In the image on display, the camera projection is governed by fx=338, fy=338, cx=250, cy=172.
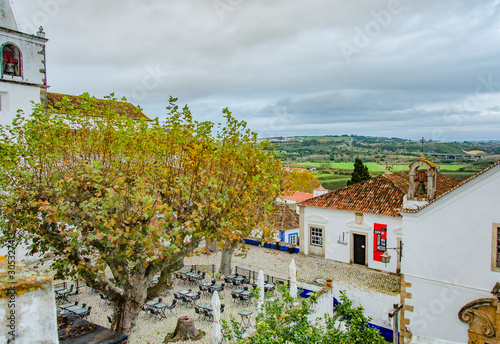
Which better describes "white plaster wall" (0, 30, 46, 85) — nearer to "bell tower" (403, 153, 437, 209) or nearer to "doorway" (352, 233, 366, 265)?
"doorway" (352, 233, 366, 265)

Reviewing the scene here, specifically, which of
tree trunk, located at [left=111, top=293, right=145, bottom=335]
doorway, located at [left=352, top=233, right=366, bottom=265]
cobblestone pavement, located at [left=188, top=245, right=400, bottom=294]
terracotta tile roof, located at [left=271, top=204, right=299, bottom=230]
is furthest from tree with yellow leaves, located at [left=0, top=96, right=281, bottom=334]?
terracotta tile roof, located at [left=271, top=204, right=299, bottom=230]

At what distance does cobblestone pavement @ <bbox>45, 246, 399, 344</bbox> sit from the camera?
12419 millimetres

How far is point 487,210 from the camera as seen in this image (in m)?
11.3

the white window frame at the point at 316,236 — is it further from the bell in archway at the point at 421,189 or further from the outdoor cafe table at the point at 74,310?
the outdoor cafe table at the point at 74,310

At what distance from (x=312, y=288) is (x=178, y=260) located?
27.3 feet

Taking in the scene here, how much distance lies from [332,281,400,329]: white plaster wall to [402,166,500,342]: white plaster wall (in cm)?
144

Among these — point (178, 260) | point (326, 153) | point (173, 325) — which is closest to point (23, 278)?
point (178, 260)

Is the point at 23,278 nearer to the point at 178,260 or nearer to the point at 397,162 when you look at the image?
the point at 178,260

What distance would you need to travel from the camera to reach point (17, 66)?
18031 millimetres

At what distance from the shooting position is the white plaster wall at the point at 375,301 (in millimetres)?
14205

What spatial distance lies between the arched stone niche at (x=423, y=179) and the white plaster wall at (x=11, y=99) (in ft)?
64.9

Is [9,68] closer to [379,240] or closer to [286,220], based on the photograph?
Answer: [286,220]

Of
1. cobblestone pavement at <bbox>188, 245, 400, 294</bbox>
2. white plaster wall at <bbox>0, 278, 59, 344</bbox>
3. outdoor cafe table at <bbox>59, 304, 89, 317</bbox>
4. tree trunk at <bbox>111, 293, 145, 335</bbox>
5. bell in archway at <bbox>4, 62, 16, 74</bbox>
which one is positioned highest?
bell in archway at <bbox>4, 62, 16, 74</bbox>

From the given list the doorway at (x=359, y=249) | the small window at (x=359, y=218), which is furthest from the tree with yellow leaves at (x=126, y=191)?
the doorway at (x=359, y=249)
